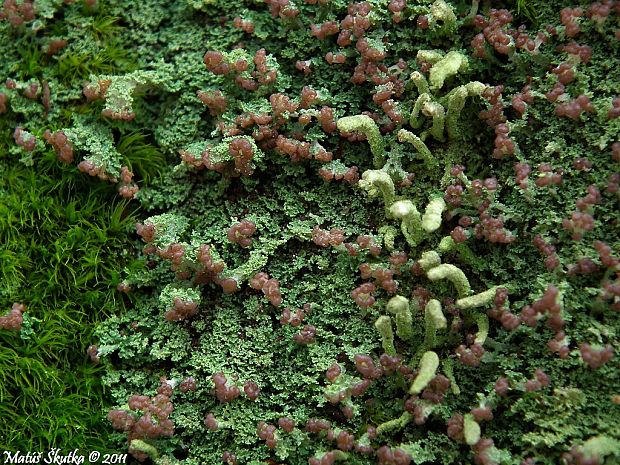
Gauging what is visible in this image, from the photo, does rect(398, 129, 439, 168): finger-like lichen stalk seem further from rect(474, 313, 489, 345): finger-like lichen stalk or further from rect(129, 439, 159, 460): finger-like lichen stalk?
rect(129, 439, 159, 460): finger-like lichen stalk

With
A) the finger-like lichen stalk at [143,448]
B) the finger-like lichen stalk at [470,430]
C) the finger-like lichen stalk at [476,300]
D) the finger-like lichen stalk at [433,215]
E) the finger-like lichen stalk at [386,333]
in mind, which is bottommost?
the finger-like lichen stalk at [143,448]

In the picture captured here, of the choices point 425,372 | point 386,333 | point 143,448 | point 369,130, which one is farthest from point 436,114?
point 143,448

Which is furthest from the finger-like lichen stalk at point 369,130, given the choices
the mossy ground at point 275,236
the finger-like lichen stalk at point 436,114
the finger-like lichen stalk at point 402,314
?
the finger-like lichen stalk at point 402,314

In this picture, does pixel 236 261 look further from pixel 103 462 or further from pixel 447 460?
pixel 447 460

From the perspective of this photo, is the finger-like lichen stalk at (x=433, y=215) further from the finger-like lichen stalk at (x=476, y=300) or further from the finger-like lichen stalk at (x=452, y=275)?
the finger-like lichen stalk at (x=476, y=300)

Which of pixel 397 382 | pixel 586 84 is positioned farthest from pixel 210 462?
pixel 586 84

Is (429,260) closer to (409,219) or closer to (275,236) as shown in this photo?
(409,219)

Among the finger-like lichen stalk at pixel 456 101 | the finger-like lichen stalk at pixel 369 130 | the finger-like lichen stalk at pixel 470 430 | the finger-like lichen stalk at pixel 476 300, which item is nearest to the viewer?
the finger-like lichen stalk at pixel 470 430
